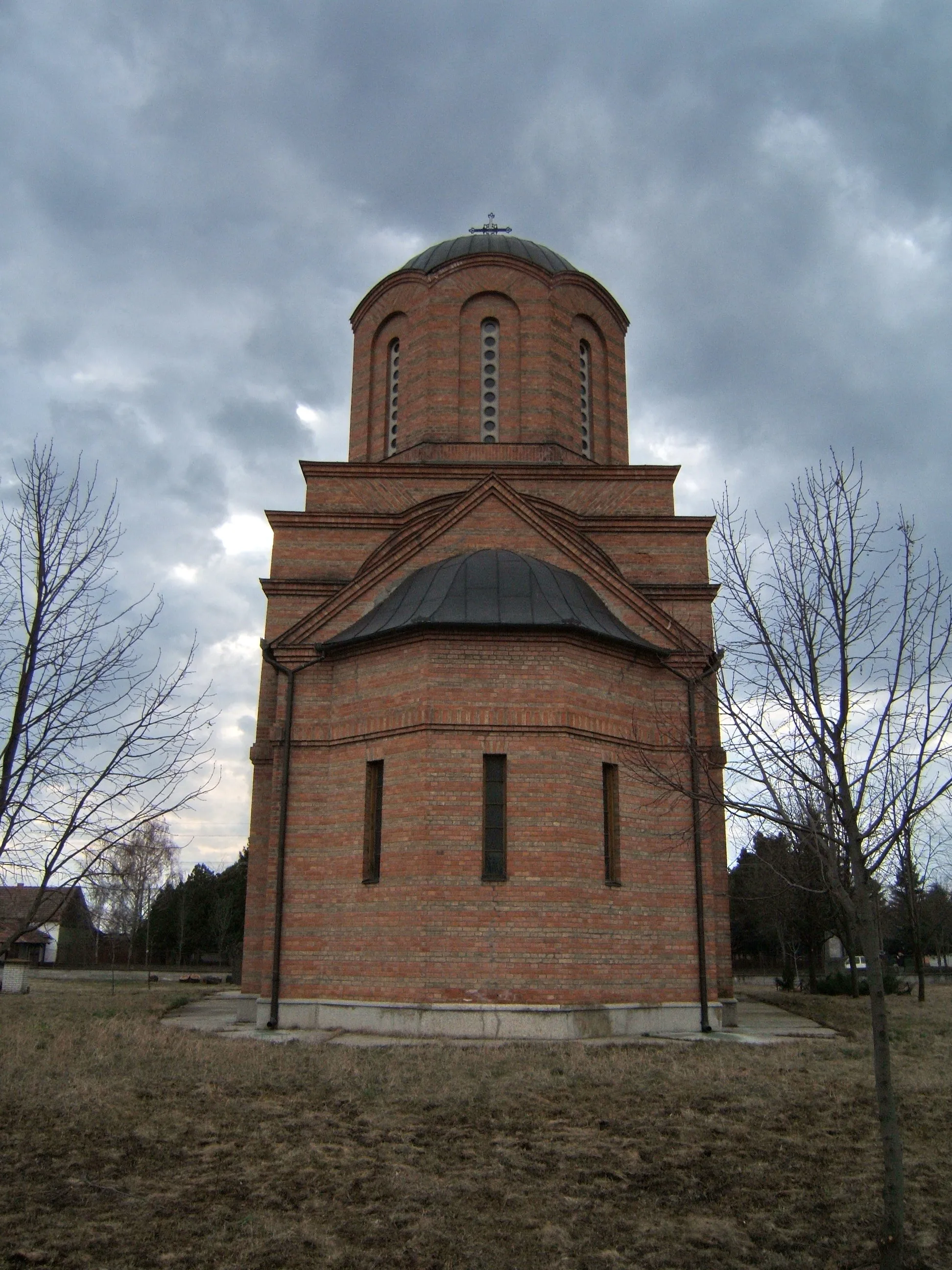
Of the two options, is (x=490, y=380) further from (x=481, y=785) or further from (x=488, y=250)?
(x=481, y=785)

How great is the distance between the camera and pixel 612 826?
12461 millimetres

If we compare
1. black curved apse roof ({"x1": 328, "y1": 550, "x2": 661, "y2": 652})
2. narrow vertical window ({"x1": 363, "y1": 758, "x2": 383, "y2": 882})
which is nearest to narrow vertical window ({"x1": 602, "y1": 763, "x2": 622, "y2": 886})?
black curved apse roof ({"x1": 328, "y1": 550, "x2": 661, "y2": 652})

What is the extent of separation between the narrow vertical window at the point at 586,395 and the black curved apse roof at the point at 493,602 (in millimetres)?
5061

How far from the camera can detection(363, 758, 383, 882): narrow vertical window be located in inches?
488

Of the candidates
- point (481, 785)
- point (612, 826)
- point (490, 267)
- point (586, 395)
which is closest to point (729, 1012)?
point (612, 826)

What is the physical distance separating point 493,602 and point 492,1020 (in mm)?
4965

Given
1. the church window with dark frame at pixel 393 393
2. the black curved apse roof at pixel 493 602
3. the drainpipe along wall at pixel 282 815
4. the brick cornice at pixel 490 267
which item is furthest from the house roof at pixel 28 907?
the brick cornice at pixel 490 267

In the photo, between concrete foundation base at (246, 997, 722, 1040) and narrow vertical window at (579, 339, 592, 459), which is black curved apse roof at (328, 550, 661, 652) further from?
narrow vertical window at (579, 339, 592, 459)

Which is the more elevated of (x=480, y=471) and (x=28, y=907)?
(x=480, y=471)

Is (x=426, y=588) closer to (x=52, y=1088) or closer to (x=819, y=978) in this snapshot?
(x=52, y=1088)

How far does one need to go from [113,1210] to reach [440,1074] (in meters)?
3.84

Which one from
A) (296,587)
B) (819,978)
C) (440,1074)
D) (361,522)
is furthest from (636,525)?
(819,978)

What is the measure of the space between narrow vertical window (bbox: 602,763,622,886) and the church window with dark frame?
8084mm

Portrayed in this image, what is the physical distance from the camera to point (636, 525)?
1677cm
